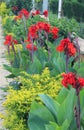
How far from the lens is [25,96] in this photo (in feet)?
14.6

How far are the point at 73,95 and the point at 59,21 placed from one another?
678 centimetres

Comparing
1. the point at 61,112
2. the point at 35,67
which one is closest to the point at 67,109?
the point at 61,112

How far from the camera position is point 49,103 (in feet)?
12.3

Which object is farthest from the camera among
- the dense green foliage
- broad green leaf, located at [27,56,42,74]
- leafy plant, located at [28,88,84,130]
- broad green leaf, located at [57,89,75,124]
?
the dense green foliage

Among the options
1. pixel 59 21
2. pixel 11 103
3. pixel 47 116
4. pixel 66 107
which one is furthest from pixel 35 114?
pixel 59 21

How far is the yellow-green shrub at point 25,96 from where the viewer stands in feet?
14.2

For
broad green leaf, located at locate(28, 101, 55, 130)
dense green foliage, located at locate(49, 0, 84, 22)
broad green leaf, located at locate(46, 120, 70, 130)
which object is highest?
broad green leaf, located at locate(46, 120, 70, 130)

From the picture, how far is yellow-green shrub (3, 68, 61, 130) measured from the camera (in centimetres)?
434

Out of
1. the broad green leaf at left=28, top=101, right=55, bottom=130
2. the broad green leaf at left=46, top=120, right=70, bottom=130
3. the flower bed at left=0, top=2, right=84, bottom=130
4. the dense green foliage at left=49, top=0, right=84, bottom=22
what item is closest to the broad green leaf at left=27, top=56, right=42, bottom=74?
the flower bed at left=0, top=2, right=84, bottom=130

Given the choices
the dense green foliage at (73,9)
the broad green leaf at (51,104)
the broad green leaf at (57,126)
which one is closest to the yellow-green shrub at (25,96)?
the broad green leaf at (51,104)

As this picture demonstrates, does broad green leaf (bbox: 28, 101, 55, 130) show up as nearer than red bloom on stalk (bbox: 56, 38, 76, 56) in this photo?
Yes

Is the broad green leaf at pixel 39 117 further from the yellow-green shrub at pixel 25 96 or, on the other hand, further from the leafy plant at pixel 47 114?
the yellow-green shrub at pixel 25 96

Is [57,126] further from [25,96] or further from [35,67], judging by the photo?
[35,67]

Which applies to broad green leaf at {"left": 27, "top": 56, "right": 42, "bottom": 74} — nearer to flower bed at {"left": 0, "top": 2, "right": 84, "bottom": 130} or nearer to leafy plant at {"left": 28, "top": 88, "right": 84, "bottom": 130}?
flower bed at {"left": 0, "top": 2, "right": 84, "bottom": 130}
